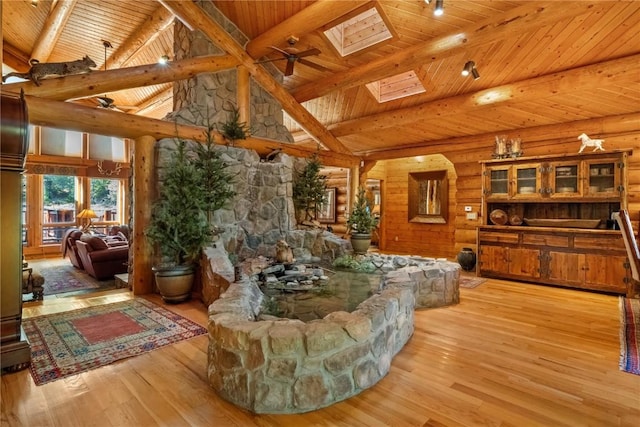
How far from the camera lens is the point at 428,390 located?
6.82 feet

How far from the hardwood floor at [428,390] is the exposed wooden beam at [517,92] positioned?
3.18 meters

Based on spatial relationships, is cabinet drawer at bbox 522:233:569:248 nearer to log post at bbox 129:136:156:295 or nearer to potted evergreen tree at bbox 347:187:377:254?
potted evergreen tree at bbox 347:187:377:254

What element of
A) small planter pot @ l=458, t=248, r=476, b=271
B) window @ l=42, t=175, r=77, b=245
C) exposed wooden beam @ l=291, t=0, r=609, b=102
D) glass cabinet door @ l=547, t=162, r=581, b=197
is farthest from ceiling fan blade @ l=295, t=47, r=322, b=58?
window @ l=42, t=175, r=77, b=245

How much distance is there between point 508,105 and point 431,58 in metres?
1.65

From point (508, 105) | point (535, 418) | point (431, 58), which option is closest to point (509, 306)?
point (535, 418)

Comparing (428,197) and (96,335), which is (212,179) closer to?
(96,335)

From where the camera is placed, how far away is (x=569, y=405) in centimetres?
194

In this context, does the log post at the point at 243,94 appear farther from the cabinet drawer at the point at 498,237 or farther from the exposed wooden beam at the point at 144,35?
the cabinet drawer at the point at 498,237

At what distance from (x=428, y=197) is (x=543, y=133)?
317 cm

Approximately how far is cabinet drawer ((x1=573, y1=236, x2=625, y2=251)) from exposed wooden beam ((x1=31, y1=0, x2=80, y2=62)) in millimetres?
8380

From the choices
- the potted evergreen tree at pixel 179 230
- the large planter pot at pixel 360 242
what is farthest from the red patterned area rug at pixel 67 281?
the large planter pot at pixel 360 242

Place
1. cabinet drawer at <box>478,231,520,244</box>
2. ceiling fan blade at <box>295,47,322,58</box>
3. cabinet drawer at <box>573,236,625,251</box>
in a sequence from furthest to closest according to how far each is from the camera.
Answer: cabinet drawer at <box>478,231,520,244</box> < cabinet drawer at <box>573,236,625,251</box> < ceiling fan blade at <box>295,47,322,58</box>

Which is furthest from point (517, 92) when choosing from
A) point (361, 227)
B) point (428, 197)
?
point (428, 197)

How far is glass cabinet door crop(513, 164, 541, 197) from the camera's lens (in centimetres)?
517
